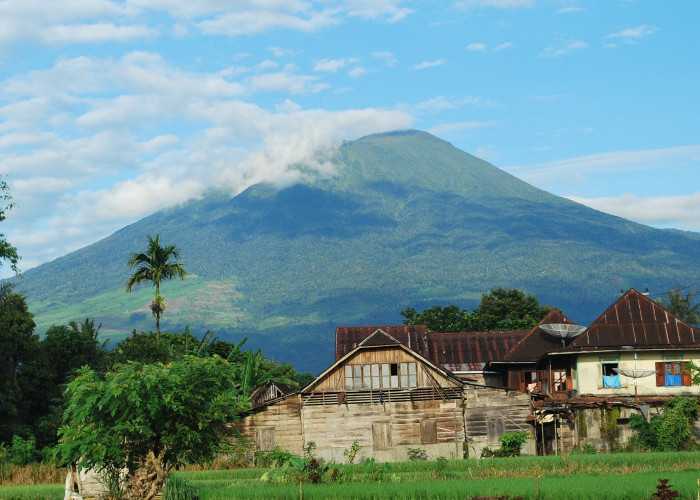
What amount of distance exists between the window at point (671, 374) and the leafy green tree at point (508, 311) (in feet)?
175

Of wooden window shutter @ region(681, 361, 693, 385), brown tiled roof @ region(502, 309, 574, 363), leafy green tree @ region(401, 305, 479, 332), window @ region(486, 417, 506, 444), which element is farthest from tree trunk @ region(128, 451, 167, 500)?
leafy green tree @ region(401, 305, 479, 332)

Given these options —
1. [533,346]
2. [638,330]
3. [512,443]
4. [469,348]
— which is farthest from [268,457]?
[469,348]

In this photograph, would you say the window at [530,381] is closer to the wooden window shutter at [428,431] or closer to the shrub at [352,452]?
the wooden window shutter at [428,431]

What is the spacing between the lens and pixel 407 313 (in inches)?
4464

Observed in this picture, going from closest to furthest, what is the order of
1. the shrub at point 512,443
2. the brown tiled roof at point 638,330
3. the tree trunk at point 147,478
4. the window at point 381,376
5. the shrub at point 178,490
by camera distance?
the shrub at point 178,490 → the tree trunk at point 147,478 → the shrub at point 512,443 → the brown tiled roof at point 638,330 → the window at point 381,376

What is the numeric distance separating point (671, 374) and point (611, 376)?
9.90 ft

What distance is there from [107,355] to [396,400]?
23.3 meters

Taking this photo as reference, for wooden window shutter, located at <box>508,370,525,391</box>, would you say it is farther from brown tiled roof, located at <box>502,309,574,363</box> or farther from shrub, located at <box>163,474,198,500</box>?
shrub, located at <box>163,474,198,500</box>

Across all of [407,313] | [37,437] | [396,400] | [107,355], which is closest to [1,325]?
[37,437]

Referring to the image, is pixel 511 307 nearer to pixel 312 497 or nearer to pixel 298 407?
pixel 298 407

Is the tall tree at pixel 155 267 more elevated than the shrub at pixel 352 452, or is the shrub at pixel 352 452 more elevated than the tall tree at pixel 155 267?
the tall tree at pixel 155 267

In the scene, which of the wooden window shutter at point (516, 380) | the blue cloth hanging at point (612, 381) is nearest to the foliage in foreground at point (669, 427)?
the blue cloth hanging at point (612, 381)

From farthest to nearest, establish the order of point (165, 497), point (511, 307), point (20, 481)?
point (511, 307) → point (20, 481) → point (165, 497)

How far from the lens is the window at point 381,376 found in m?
48.8
